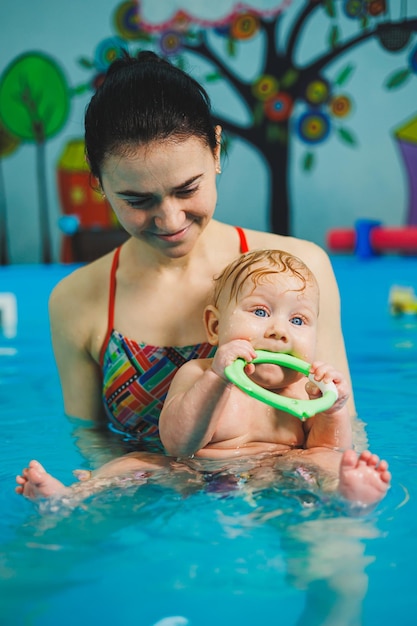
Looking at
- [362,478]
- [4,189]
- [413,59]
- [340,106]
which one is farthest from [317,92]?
[362,478]

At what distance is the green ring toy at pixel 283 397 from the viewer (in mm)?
1781

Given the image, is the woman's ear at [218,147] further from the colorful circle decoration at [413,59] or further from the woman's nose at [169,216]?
the colorful circle decoration at [413,59]

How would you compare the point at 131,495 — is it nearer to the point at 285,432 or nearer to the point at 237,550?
the point at 237,550

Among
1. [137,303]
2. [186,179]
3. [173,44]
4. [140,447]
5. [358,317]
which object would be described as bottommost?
[358,317]

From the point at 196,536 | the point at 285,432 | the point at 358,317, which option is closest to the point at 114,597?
the point at 196,536

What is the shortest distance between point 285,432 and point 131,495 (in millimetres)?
492

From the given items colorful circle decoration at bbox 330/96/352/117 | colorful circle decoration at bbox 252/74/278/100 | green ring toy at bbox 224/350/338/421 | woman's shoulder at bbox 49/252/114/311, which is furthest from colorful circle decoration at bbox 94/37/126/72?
green ring toy at bbox 224/350/338/421

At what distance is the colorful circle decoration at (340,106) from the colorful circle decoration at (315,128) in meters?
0.13

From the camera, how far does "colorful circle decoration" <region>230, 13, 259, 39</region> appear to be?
9.15m

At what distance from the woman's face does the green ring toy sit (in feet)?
1.30

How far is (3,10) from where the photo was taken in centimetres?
929

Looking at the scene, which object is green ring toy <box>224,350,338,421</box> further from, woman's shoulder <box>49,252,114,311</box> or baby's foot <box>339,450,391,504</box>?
woman's shoulder <box>49,252,114,311</box>

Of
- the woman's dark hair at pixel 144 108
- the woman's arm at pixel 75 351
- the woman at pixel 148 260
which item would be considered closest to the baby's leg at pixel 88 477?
the woman at pixel 148 260

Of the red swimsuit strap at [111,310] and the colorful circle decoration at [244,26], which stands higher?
the colorful circle decoration at [244,26]
